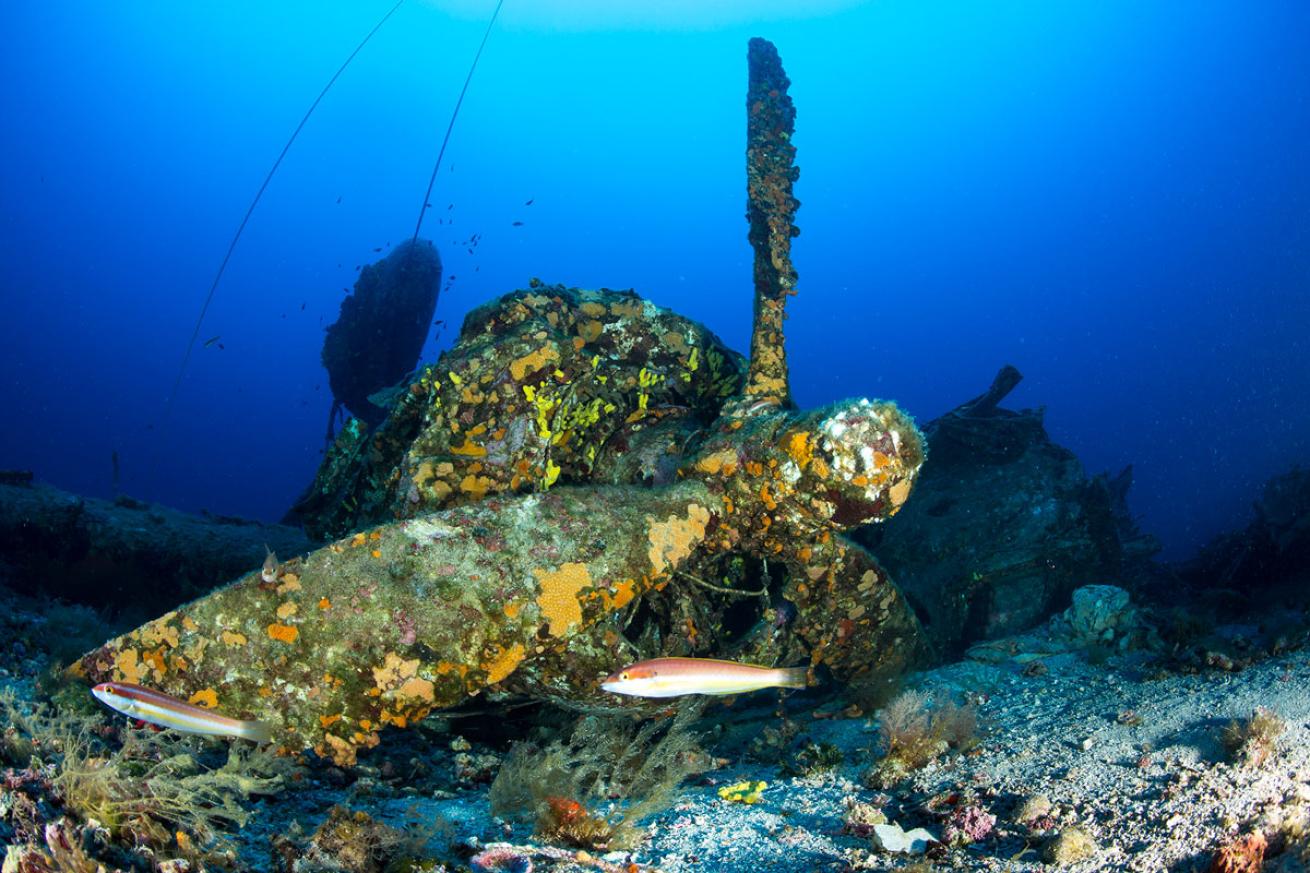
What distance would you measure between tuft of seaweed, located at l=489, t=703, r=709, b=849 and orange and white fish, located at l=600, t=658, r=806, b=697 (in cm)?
75

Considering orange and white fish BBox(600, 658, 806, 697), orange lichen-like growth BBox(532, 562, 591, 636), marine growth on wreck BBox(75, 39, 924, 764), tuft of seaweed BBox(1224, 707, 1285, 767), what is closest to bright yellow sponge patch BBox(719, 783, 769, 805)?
marine growth on wreck BBox(75, 39, 924, 764)

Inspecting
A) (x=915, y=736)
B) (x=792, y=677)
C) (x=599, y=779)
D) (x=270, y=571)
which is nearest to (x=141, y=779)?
(x=270, y=571)

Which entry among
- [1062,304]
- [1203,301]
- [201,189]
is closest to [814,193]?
[1062,304]

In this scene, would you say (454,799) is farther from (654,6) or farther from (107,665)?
(654,6)

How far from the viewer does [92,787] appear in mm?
2676

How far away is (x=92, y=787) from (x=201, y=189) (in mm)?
150579

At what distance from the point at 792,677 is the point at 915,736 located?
57.9 inches

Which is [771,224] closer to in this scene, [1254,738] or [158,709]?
[1254,738]

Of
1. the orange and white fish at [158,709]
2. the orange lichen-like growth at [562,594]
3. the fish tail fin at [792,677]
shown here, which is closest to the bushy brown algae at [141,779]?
the orange and white fish at [158,709]

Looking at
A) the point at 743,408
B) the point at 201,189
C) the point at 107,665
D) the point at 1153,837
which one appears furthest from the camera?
the point at 201,189

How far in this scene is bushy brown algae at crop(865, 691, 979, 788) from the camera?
3836mm

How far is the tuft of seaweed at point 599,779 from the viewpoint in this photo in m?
3.09

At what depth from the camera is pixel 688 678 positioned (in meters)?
2.93

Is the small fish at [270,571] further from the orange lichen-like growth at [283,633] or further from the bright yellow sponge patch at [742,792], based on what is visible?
the bright yellow sponge patch at [742,792]
